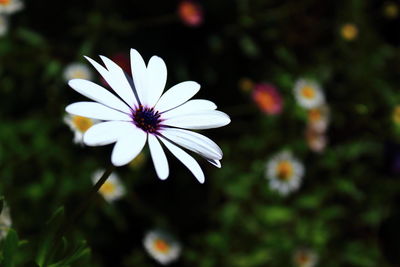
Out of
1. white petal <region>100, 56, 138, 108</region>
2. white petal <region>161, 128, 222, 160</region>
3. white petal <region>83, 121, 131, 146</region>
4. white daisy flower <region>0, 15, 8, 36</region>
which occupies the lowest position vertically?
white petal <region>83, 121, 131, 146</region>

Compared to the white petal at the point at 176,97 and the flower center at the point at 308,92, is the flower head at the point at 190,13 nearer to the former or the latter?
the flower center at the point at 308,92

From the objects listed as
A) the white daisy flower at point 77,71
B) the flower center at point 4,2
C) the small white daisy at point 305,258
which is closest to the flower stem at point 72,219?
the white daisy flower at point 77,71

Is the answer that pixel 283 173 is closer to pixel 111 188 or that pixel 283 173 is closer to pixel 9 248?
pixel 111 188

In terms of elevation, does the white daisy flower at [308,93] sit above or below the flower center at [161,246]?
above

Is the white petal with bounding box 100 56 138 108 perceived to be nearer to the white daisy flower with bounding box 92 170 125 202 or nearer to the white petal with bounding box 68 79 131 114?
the white petal with bounding box 68 79 131 114

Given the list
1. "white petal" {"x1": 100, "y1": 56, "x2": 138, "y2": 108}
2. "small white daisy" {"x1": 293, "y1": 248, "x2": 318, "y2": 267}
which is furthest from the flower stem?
"small white daisy" {"x1": 293, "y1": 248, "x2": 318, "y2": 267}

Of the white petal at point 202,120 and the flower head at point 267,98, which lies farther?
the flower head at point 267,98

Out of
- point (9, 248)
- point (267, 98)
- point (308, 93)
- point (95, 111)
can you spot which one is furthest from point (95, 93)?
point (308, 93)

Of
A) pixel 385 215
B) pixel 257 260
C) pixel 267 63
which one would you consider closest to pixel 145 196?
pixel 257 260
